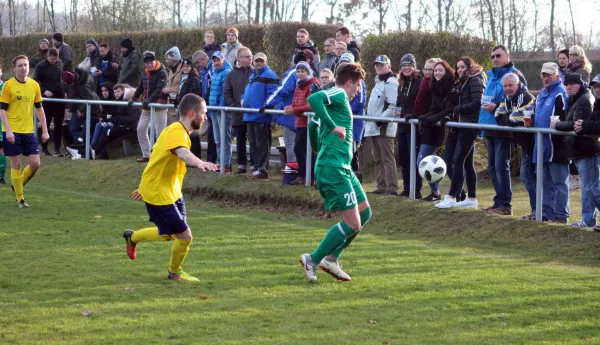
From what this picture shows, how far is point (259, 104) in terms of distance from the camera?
15008 millimetres

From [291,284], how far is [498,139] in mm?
4693

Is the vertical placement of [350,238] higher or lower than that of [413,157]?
lower

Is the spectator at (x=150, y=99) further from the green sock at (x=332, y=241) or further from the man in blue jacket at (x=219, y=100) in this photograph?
the green sock at (x=332, y=241)

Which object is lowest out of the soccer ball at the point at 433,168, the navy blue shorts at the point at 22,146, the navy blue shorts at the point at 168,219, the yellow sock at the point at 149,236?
the yellow sock at the point at 149,236

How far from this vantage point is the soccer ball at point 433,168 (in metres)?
12.1

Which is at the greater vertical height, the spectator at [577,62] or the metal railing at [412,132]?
the spectator at [577,62]

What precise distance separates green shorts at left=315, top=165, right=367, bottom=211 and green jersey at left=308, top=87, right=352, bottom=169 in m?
0.06

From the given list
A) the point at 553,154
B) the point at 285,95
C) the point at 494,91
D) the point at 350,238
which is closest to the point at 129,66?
the point at 285,95

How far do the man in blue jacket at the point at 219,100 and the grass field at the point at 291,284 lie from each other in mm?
2498

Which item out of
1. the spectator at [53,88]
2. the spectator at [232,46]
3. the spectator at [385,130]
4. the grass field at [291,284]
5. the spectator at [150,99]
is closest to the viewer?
the grass field at [291,284]

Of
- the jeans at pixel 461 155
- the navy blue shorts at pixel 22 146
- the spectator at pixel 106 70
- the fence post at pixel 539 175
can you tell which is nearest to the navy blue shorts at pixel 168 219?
the fence post at pixel 539 175

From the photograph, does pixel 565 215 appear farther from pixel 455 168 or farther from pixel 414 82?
pixel 414 82

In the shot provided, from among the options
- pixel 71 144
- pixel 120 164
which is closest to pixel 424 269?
pixel 120 164

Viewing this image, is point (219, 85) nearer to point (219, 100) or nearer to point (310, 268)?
point (219, 100)
